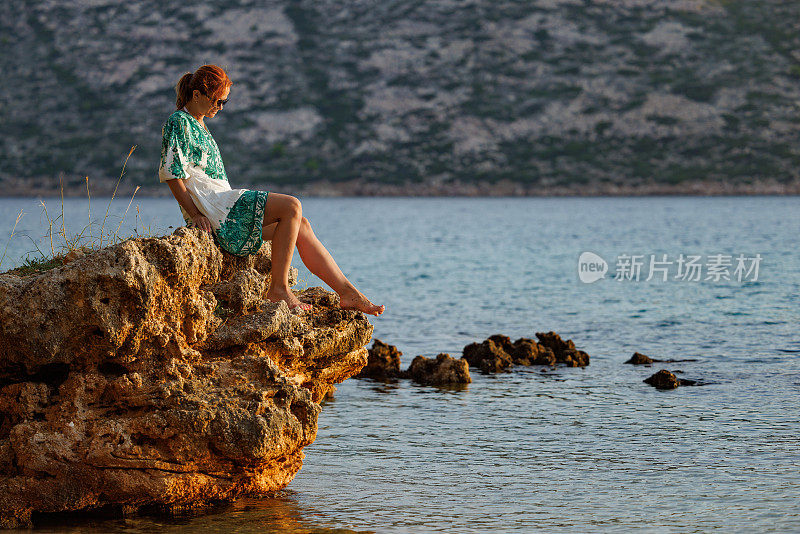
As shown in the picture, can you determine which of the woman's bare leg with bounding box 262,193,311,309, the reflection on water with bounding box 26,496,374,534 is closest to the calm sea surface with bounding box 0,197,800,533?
the reflection on water with bounding box 26,496,374,534

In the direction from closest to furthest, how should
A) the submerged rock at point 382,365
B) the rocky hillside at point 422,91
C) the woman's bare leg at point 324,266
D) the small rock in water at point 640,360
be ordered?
the woman's bare leg at point 324,266 < the submerged rock at point 382,365 < the small rock in water at point 640,360 < the rocky hillside at point 422,91

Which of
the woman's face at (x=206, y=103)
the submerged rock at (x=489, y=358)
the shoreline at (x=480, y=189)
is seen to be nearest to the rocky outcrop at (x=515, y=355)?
the submerged rock at (x=489, y=358)

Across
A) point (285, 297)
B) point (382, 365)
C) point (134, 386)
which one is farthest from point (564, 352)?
point (134, 386)

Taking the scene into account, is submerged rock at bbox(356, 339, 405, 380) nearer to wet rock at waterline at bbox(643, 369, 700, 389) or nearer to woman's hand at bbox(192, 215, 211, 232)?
wet rock at waterline at bbox(643, 369, 700, 389)

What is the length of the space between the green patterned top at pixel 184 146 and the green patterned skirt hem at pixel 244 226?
0.28 meters

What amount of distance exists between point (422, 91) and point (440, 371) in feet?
287

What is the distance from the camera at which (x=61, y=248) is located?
28.0 feet

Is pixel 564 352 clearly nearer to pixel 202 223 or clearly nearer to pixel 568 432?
pixel 568 432

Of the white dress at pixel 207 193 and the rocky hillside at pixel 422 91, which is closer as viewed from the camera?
the white dress at pixel 207 193

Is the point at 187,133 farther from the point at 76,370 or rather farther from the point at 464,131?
the point at 464,131

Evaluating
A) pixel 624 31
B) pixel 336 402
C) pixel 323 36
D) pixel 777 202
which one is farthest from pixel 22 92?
pixel 336 402

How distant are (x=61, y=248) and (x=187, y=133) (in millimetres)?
1390

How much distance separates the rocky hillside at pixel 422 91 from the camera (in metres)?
92.4

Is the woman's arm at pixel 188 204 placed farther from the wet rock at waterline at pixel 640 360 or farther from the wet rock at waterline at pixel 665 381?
the wet rock at waterline at pixel 640 360
